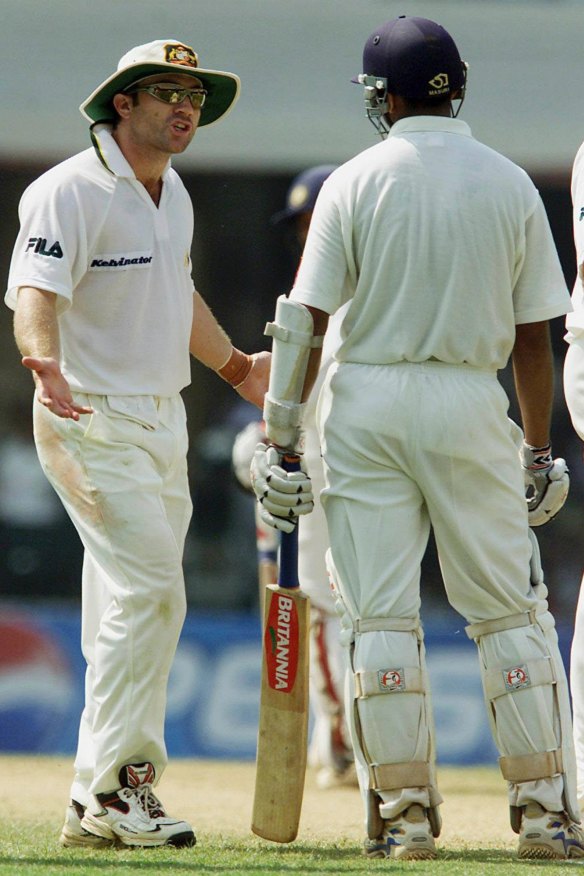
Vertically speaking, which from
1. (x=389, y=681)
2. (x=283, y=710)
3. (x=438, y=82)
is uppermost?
(x=438, y=82)

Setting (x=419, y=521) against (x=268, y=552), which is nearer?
(x=419, y=521)

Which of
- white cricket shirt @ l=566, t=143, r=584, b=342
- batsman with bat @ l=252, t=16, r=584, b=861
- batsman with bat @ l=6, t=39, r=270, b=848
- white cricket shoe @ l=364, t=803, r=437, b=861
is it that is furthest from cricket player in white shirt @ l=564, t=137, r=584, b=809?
batsman with bat @ l=6, t=39, r=270, b=848

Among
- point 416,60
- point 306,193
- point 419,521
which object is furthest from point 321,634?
point 416,60

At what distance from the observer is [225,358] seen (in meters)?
4.85

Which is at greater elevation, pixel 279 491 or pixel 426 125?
pixel 426 125

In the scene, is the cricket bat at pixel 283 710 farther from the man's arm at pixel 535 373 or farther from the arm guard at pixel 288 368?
the man's arm at pixel 535 373

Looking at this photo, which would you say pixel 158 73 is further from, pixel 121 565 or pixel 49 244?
pixel 121 565

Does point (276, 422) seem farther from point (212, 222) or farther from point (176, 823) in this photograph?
point (212, 222)

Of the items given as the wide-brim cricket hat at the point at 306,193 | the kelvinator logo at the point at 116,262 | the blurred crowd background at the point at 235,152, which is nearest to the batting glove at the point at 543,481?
the kelvinator logo at the point at 116,262

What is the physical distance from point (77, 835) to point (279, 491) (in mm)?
1045

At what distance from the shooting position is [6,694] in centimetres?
800

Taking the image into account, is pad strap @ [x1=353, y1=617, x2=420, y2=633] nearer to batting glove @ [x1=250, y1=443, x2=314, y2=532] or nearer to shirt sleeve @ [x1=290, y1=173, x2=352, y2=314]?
batting glove @ [x1=250, y1=443, x2=314, y2=532]

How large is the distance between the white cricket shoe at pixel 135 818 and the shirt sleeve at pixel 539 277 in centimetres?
149

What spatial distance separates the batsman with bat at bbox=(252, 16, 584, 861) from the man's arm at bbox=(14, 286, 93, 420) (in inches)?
19.6
